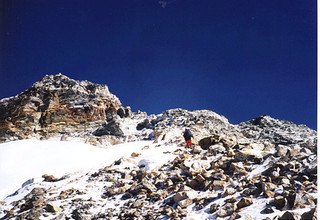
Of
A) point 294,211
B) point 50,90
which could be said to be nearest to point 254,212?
point 294,211

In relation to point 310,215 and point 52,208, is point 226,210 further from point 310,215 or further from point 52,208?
point 52,208

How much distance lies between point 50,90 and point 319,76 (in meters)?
46.9

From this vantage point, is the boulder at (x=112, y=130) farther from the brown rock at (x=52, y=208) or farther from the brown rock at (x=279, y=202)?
the brown rock at (x=279, y=202)

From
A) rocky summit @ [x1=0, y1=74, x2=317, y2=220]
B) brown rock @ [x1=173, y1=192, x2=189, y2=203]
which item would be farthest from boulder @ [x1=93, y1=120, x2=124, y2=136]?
brown rock @ [x1=173, y1=192, x2=189, y2=203]

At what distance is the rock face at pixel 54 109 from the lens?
47.7 metres

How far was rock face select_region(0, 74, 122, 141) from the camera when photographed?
47719 millimetres

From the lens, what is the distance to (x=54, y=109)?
5019 cm

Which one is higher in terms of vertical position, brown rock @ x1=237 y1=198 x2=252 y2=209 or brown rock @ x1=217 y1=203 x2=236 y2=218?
brown rock @ x1=237 y1=198 x2=252 y2=209

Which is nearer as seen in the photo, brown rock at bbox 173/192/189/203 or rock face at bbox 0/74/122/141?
brown rock at bbox 173/192/189/203

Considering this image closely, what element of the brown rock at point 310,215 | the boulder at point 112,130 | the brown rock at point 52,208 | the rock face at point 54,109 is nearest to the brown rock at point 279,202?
the brown rock at point 310,215

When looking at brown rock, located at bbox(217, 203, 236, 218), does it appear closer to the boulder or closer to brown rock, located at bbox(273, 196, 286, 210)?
brown rock, located at bbox(273, 196, 286, 210)

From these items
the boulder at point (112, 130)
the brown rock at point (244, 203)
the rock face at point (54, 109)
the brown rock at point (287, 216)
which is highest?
the rock face at point (54, 109)

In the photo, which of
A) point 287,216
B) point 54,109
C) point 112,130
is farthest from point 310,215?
point 54,109

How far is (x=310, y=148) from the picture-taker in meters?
15.9
